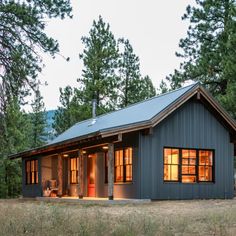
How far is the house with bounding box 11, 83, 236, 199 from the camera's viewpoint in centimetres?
1983

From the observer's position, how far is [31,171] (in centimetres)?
2952

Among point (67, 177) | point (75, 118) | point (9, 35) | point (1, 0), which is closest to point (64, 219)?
point (9, 35)

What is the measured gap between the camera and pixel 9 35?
12359 millimetres

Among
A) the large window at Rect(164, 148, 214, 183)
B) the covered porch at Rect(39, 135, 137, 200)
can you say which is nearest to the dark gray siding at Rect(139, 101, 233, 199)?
the large window at Rect(164, 148, 214, 183)

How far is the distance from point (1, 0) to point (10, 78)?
2046 mm

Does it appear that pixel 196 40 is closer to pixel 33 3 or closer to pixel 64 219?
pixel 33 3

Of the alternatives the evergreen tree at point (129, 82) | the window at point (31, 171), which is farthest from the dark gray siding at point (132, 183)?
the evergreen tree at point (129, 82)

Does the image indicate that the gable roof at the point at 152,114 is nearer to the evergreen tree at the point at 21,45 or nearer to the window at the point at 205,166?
the window at the point at 205,166

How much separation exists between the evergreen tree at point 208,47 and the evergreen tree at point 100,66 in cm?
663

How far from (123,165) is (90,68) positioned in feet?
59.3

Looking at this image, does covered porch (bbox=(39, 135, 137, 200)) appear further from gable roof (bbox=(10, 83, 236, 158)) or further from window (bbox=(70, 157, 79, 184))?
gable roof (bbox=(10, 83, 236, 158))

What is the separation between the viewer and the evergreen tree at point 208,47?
28.7 metres

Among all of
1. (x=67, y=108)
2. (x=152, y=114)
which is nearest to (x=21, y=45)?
(x=152, y=114)

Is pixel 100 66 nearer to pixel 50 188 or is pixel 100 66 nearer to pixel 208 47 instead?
pixel 208 47
